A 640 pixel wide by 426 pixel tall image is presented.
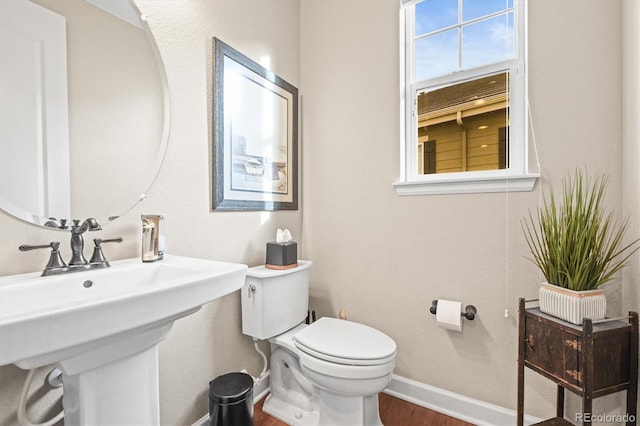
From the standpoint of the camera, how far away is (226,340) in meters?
1.54

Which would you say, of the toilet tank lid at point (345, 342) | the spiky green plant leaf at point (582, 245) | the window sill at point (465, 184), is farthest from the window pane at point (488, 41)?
the toilet tank lid at point (345, 342)

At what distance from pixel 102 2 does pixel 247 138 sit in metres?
0.77

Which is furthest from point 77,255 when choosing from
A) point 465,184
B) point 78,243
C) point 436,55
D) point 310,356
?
point 436,55

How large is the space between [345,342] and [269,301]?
43cm

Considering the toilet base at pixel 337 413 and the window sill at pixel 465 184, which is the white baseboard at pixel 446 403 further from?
the window sill at pixel 465 184

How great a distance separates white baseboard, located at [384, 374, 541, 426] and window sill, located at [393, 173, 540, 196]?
42.1 inches

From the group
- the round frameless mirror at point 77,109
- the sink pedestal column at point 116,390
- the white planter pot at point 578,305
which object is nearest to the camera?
the sink pedestal column at point 116,390

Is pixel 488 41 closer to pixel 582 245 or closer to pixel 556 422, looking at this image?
pixel 582 245

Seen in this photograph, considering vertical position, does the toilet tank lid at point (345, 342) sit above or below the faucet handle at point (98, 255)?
below

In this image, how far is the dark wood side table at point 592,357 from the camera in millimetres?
971

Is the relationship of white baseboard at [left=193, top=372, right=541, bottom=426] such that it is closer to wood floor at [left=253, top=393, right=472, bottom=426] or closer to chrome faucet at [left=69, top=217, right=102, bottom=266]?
wood floor at [left=253, top=393, right=472, bottom=426]

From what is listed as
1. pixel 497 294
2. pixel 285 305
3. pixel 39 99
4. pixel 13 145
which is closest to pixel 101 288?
pixel 13 145

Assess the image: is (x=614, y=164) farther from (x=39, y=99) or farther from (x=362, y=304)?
(x=39, y=99)

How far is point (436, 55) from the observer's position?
67.3 inches
